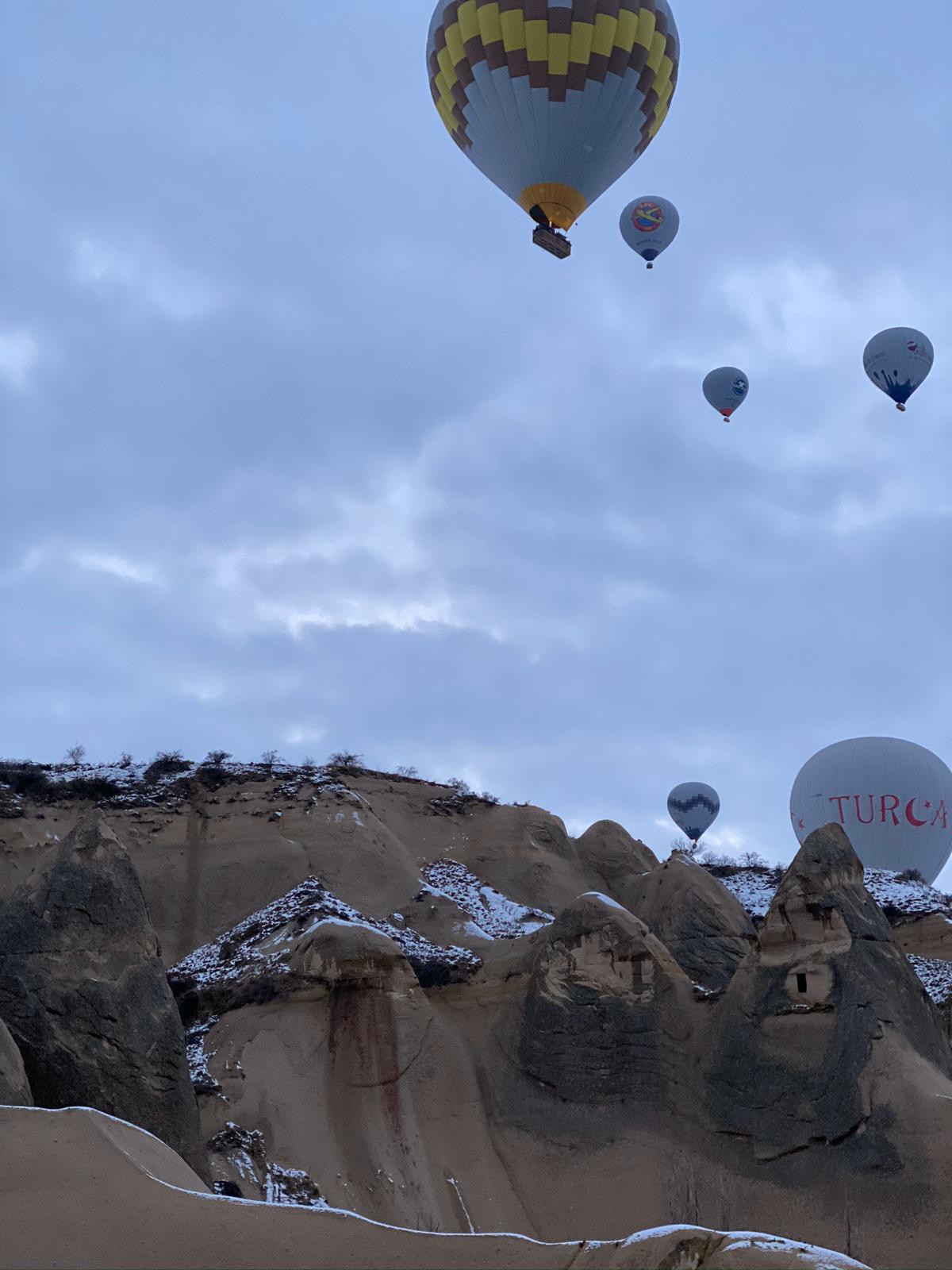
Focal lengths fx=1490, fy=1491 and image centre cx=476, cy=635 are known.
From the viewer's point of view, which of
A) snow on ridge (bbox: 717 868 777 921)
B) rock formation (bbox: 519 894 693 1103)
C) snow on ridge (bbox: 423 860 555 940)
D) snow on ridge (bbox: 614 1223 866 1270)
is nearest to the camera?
snow on ridge (bbox: 614 1223 866 1270)

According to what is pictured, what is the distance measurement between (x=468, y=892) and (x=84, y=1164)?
21.0 m

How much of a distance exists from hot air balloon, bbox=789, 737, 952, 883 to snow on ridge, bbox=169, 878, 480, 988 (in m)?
21.5

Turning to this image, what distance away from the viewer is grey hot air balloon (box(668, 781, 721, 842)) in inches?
2254

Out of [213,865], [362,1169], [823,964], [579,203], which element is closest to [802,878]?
[823,964]

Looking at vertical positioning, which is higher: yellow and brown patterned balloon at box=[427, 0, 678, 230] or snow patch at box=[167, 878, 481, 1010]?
yellow and brown patterned balloon at box=[427, 0, 678, 230]

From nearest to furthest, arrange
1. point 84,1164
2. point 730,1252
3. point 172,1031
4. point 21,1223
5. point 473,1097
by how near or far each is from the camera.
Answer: point 730,1252 < point 21,1223 < point 84,1164 < point 172,1031 < point 473,1097

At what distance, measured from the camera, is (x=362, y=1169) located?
22797mm

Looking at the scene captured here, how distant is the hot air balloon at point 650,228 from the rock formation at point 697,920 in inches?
805

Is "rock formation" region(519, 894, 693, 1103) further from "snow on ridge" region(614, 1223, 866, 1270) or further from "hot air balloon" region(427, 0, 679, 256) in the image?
"hot air balloon" region(427, 0, 679, 256)

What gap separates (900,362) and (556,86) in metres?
16.0

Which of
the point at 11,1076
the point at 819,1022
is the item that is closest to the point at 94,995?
the point at 11,1076

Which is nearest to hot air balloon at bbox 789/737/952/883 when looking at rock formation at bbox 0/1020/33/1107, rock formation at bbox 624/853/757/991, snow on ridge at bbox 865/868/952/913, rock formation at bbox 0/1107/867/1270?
snow on ridge at bbox 865/868/952/913

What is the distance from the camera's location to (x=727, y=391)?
48125 mm

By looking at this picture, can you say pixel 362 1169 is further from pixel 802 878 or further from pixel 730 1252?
pixel 730 1252
